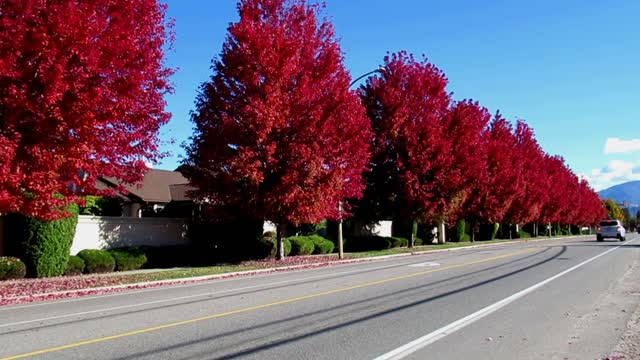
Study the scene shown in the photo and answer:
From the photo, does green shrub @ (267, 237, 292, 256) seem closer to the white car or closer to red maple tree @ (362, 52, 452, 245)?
red maple tree @ (362, 52, 452, 245)

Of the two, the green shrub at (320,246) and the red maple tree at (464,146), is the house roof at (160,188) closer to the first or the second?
the green shrub at (320,246)

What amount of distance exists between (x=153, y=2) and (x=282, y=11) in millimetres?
8966

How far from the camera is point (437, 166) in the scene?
33812mm

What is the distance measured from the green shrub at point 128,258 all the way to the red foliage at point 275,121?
344 cm

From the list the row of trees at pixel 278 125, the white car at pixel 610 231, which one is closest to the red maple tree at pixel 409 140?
the row of trees at pixel 278 125

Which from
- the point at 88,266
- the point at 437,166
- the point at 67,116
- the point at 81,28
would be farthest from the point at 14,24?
the point at 437,166

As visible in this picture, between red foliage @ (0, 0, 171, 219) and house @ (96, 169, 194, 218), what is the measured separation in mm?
13762

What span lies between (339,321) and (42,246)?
1276 cm

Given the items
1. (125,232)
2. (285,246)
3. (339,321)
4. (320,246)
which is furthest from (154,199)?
(339,321)

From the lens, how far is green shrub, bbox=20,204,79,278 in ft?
59.7

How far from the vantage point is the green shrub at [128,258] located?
21.4m

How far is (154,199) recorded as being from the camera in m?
36.6

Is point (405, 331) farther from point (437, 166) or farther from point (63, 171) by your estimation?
point (437, 166)

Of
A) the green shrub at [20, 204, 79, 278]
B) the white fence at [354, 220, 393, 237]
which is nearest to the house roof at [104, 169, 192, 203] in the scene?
the white fence at [354, 220, 393, 237]
